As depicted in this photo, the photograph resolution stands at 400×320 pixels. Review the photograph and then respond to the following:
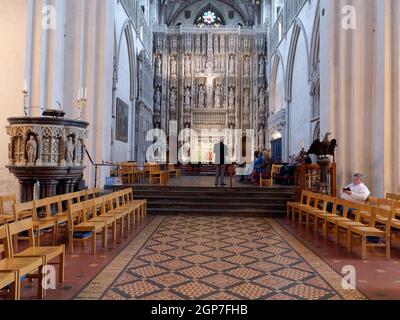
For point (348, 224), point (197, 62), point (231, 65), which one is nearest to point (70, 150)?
point (348, 224)

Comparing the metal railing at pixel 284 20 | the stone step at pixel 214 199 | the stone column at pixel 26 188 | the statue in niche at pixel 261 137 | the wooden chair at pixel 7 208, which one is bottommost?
the stone step at pixel 214 199

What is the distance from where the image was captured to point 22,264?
3.17m

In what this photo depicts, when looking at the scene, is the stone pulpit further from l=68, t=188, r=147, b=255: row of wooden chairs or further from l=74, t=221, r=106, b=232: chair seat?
l=74, t=221, r=106, b=232: chair seat

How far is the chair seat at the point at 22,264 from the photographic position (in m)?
3.03

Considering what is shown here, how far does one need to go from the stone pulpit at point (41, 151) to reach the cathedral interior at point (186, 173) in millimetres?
23

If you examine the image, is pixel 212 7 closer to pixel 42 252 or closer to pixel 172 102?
pixel 172 102

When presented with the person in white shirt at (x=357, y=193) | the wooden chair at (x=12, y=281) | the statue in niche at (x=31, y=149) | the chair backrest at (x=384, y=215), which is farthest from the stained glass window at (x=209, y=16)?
the wooden chair at (x=12, y=281)

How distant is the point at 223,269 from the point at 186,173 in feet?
56.0

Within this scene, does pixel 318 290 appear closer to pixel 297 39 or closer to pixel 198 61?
pixel 297 39

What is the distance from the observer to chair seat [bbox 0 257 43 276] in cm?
303

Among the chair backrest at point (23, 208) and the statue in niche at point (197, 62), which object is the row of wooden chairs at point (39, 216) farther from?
the statue in niche at point (197, 62)

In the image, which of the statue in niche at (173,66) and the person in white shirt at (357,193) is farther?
the statue in niche at (173,66)

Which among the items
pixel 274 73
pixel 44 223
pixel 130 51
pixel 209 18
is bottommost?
pixel 44 223
